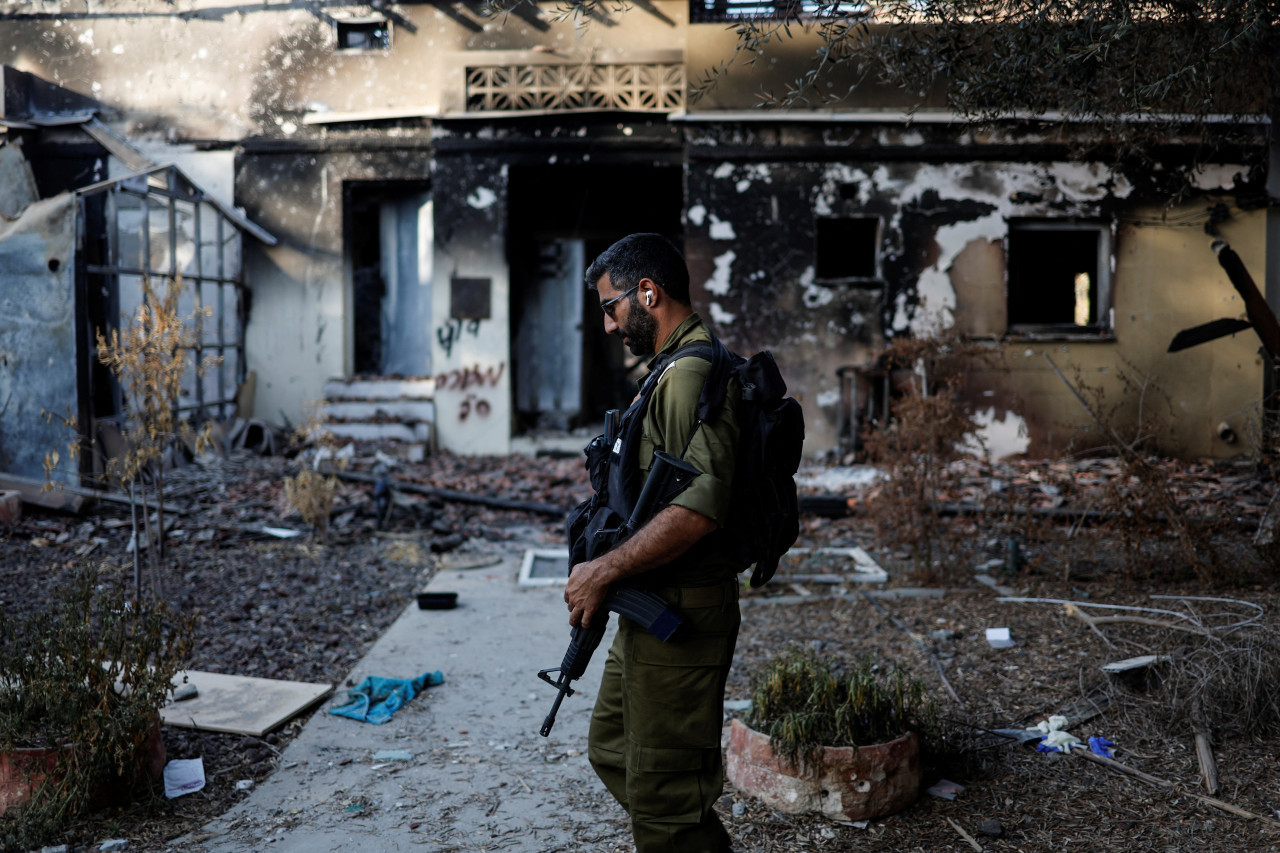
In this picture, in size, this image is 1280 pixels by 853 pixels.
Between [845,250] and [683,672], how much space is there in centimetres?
1136

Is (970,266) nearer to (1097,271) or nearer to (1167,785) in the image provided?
(1097,271)

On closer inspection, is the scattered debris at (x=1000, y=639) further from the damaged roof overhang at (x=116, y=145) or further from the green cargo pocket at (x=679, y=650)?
the damaged roof overhang at (x=116, y=145)

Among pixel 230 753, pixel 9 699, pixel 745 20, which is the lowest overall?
pixel 230 753

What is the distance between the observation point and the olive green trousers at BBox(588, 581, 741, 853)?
97.3 inches

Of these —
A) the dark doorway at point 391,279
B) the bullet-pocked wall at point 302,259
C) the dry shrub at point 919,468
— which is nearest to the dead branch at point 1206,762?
the dry shrub at point 919,468

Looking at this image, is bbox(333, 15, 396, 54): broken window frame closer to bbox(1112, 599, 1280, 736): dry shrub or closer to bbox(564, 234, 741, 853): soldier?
bbox(564, 234, 741, 853): soldier

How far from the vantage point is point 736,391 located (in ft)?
8.36

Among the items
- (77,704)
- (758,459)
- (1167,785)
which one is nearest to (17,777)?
(77,704)

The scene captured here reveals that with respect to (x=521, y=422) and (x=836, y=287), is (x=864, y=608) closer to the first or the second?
(x=836, y=287)

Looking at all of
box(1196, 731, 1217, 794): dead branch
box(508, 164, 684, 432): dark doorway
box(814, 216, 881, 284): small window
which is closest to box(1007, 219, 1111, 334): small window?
box(814, 216, 881, 284): small window

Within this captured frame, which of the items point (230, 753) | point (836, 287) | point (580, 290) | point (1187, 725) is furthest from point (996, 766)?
point (580, 290)

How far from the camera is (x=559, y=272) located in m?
13.6

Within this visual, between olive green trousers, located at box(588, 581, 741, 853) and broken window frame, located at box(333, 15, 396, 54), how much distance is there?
11595mm

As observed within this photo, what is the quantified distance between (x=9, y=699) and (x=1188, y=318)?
12.3 metres
